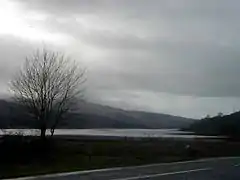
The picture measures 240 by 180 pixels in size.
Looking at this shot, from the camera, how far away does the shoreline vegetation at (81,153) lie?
32.2m

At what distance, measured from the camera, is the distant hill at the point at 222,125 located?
2846 inches

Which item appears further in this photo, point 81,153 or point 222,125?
point 222,125

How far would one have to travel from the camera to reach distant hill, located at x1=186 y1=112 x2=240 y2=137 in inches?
2846

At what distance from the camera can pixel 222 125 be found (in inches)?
2990

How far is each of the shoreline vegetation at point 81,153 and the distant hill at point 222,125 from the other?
15.7m

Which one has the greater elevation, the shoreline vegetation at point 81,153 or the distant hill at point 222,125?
the distant hill at point 222,125

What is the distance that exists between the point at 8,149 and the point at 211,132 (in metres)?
47.1

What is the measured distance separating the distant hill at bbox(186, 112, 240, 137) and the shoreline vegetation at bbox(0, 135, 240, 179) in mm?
15743

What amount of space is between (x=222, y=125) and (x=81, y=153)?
35.4 m

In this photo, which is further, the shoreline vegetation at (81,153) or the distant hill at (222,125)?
the distant hill at (222,125)

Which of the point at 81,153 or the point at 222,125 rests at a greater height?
the point at 222,125

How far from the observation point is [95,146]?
49.6 m

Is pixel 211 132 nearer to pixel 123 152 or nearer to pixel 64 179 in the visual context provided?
pixel 123 152

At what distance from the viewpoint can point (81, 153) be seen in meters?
44.5
